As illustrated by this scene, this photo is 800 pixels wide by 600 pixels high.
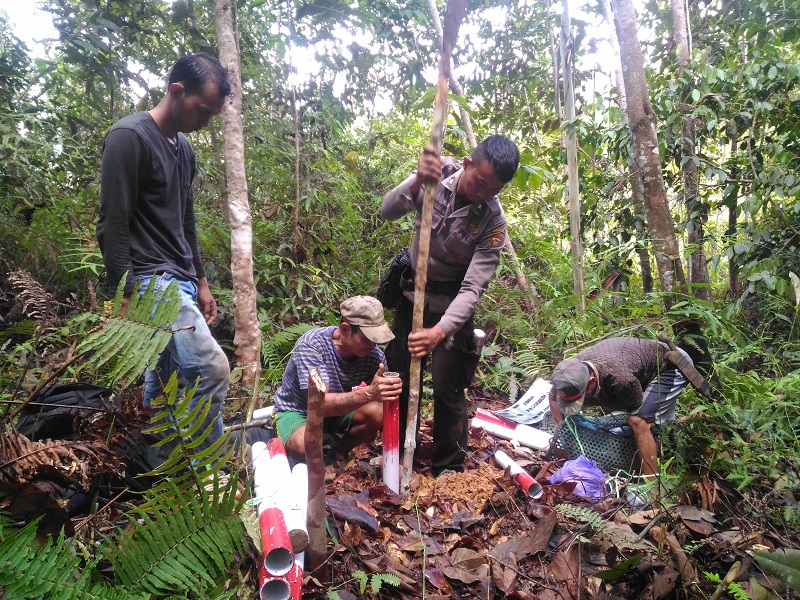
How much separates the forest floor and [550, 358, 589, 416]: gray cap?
2.12ft

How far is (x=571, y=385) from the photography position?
141 inches

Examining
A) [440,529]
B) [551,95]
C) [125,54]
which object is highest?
[551,95]

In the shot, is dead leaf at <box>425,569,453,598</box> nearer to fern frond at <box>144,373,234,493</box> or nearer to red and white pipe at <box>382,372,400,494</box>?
red and white pipe at <box>382,372,400,494</box>

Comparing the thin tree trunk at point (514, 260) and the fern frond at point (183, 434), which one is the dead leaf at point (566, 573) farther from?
the thin tree trunk at point (514, 260)

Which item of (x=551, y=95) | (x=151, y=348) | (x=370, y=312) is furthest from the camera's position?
(x=551, y=95)

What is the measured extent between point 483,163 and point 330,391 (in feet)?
5.34

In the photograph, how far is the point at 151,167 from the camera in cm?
248

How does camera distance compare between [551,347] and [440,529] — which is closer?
[440,529]

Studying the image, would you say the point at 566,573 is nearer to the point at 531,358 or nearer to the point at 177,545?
the point at 177,545

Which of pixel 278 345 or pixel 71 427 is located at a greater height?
pixel 71 427

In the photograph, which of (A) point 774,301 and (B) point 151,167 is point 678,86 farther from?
(B) point 151,167

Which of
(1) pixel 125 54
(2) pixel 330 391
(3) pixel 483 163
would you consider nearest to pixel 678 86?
(3) pixel 483 163

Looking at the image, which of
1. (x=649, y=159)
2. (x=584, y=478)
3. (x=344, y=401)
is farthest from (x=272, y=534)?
(x=649, y=159)

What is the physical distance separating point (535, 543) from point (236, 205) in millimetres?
3053
